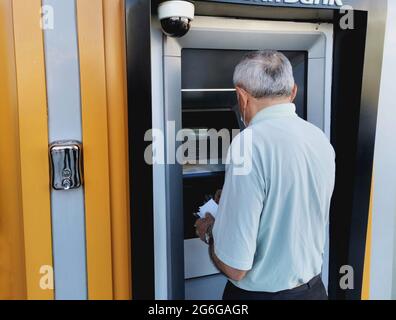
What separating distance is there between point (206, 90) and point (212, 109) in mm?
102

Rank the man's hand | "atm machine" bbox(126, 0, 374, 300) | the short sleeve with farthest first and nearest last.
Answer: the man's hand, "atm machine" bbox(126, 0, 374, 300), the short sleeve

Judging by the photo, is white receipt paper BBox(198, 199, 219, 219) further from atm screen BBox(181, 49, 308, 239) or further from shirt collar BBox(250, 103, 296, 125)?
shirt collar BBox(250, 103, 296, 125)

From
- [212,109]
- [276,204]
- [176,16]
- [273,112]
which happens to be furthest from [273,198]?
[176,16]

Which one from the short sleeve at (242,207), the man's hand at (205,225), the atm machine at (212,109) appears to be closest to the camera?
the short sleeve at (242,207)

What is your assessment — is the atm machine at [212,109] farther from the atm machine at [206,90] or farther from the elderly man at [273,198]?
the elderly man at [273,198]

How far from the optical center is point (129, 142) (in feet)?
4.74

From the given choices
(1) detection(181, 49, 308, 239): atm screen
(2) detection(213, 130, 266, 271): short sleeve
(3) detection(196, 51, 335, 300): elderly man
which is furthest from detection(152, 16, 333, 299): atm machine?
(2) detection(213, 130, 266, 271): short sleeve

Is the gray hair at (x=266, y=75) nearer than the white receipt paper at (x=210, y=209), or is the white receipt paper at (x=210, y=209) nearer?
the gray hair at (x=266, y=75)

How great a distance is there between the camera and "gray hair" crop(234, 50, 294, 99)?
137 cm

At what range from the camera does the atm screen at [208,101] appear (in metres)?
1.64

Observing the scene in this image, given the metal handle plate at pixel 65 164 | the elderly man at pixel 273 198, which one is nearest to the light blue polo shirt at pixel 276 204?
the elderly man at pixel 273 198

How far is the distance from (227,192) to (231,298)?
0.46 metres

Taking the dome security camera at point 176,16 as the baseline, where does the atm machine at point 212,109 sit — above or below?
below
